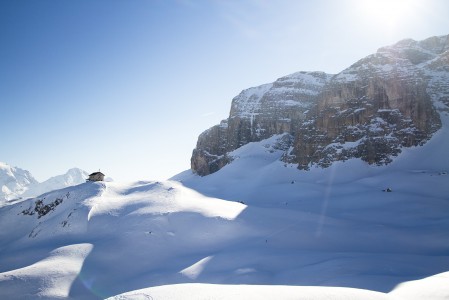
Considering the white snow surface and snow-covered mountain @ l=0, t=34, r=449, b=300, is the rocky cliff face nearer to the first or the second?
snow-covered mountain @ l=0, t=34, r=449, b=300

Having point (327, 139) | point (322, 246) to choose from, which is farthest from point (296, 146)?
point (322, 246)

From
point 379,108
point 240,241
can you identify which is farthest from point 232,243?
point 379,108

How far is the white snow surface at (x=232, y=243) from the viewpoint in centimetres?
1977

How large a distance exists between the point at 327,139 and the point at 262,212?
138 feet

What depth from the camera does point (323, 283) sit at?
20.3 metres

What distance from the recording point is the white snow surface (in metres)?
19.8

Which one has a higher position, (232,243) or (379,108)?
(379,108)

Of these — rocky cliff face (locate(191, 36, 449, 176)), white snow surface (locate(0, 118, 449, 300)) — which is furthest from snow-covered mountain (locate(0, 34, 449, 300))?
rocky cliff face (locate(191, 36, 449, 176))

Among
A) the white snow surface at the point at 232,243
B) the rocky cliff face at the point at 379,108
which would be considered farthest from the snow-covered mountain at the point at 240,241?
the rocky cliff face at the point at 379,108

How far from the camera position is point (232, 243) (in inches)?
1255

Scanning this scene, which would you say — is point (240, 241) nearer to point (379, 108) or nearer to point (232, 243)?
point (232, 243)

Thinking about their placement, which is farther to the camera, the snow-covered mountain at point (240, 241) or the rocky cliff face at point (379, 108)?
the rocky cliff face at point (379, 108)

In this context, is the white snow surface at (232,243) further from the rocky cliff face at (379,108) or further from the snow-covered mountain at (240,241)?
the rocky cliff face at (379,108)

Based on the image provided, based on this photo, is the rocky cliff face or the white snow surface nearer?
the white snow surface
